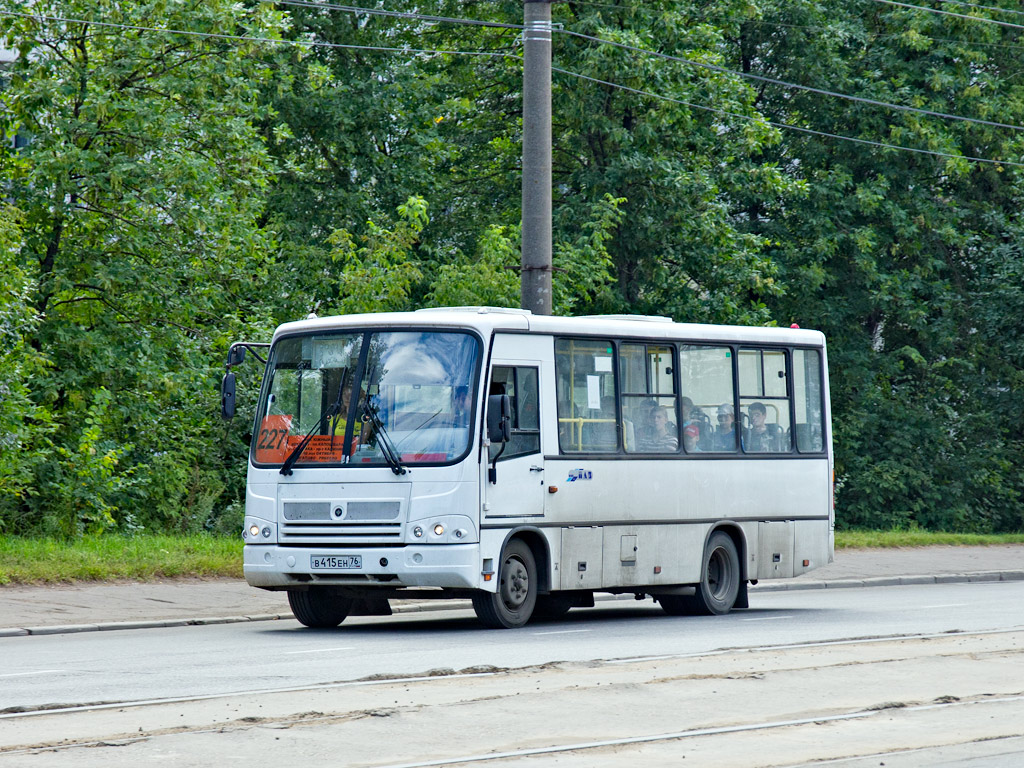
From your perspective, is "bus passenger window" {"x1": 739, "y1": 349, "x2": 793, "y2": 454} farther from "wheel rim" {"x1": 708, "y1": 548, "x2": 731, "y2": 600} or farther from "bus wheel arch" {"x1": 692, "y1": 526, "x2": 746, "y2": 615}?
"wheel rim" {"x1": 708, "y1": 548, "x2": 731, "y2": 600}

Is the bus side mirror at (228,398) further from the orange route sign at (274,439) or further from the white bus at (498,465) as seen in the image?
the orange route sign at (274,439)

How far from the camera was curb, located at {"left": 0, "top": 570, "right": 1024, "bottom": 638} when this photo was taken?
49.2ft

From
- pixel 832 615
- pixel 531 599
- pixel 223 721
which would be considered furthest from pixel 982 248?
pixel 223 721

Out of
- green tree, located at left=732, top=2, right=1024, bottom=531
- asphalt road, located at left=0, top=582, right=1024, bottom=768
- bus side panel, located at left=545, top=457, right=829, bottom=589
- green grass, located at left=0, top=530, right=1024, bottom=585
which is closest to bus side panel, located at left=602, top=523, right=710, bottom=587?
bus side panel, located at left=545, top=457, right=829, bottom=589

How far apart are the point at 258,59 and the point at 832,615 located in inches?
536

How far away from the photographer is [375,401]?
49.8 feet

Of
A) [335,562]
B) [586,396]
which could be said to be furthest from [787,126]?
[335,562]

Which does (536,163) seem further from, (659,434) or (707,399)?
(659,434)

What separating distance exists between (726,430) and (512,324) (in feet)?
12.1

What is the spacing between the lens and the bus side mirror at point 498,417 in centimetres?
1483

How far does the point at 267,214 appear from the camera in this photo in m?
Result: 31.9

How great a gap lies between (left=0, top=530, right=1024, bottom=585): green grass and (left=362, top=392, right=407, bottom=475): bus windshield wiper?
4.94 metres

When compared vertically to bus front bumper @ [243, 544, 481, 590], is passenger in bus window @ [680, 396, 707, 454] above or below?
above

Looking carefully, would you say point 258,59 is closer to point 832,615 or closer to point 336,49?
point 336,49
